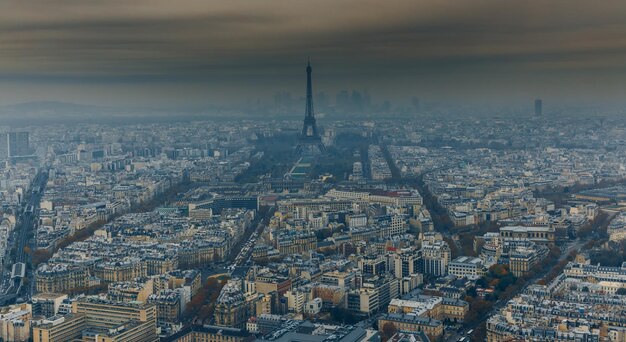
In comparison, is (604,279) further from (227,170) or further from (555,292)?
(227,170)

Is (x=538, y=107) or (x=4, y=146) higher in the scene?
(x=538, y=107)

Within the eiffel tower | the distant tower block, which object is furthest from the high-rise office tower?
the distant tower block

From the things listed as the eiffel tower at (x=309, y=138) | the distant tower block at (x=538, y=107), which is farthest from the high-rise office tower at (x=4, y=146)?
the distant tower block at (x=538, y=107)

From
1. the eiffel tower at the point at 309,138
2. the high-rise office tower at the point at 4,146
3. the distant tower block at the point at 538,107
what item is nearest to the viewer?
the distant tower block at the point at 538,107

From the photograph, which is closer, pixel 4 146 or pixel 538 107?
pixel 538 107

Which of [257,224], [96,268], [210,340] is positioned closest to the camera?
[210,340]

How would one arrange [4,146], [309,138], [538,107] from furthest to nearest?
[309,138] < [4,146] < [538,107]

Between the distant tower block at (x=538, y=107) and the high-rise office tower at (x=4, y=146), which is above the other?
the distant tower block at (x=538, y=107)

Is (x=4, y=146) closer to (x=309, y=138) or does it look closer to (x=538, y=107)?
(x=309, y=138)

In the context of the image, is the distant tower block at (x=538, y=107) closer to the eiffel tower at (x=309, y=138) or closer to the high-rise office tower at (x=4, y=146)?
the eiffel tower at (x=309, y=138)

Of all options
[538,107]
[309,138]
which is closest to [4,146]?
[309,138]

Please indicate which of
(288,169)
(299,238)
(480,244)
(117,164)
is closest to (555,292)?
(480,244)
